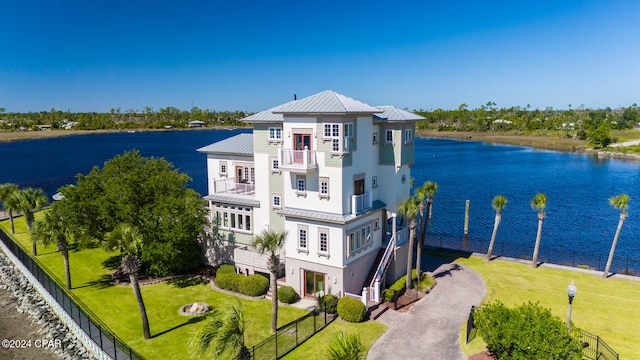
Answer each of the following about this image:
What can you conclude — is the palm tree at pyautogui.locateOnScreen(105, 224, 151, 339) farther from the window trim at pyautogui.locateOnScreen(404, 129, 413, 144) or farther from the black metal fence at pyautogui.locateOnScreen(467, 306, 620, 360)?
the window trim at pyautogui.locateOnScreen(404, 129, 413, 144)

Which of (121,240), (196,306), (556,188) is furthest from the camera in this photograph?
(556,188)

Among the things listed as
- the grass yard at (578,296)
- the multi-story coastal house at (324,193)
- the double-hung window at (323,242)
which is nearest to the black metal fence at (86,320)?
the multi-story coastal house at (324,193)

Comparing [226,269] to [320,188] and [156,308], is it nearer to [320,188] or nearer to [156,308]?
[156,308]

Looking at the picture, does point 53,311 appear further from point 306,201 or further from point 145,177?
point 306,201

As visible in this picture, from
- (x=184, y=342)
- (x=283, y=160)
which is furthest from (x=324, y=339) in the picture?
(x=283, y=160)

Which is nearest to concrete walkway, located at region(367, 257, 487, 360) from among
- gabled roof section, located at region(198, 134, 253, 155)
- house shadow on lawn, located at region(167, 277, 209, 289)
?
house shadow on lawn, located at region(167, 277, 209, 289)
